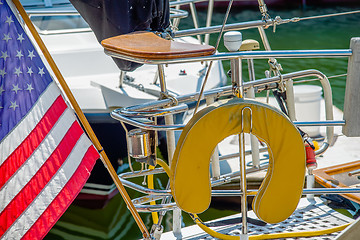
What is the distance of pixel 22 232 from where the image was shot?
2.03 meters

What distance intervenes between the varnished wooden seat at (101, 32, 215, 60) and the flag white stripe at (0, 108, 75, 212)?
1.58ft

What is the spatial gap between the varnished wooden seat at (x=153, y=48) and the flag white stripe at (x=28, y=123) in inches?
17.2

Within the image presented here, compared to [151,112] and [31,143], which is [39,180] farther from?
[151,112]

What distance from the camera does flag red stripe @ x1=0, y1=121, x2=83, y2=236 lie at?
2.01 metres

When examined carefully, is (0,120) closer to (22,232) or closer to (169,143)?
(22,232)

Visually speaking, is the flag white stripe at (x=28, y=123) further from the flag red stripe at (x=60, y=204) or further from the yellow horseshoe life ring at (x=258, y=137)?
the yellow horseshoe life ring at (x=258, y=137)

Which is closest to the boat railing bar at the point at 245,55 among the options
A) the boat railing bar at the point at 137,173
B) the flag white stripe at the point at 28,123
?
the flag white stripe at the point at 28,123

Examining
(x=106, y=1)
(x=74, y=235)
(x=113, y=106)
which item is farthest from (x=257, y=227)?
(x=74, y=235)

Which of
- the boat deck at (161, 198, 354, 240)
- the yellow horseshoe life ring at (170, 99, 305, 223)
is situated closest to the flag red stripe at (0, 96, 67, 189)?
the yellow horseshoe life ring at (170, 99, 305, 223)

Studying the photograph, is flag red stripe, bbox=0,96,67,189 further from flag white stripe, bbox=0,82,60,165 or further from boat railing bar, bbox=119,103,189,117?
boat railing bar, bbox=119,103,189,117

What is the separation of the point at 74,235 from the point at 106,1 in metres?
2.93

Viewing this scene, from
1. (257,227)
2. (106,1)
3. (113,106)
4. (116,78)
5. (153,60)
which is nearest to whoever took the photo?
(153,60)

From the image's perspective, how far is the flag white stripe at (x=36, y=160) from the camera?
2016mm

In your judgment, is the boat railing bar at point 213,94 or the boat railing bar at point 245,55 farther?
the boat railing bar at point 213,94
